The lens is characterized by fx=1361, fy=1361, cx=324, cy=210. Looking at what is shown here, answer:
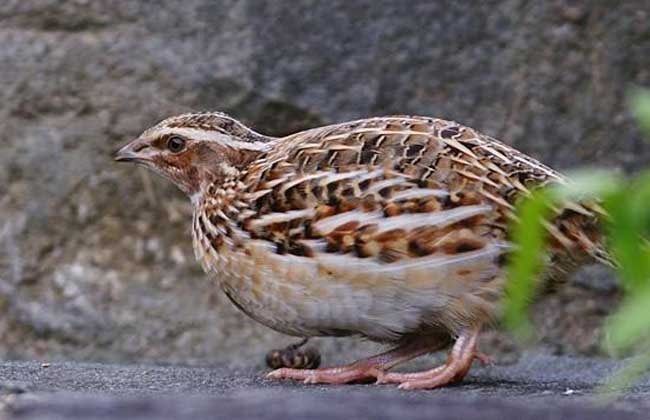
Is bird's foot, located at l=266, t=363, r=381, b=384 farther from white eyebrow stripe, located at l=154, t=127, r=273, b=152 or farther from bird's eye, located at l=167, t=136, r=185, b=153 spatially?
bird's eye, located at l=167, t=136, r=185, b=153

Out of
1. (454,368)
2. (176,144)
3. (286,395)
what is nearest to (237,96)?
(176,144)

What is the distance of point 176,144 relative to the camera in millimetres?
4914

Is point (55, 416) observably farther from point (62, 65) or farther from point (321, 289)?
point (62, 65)

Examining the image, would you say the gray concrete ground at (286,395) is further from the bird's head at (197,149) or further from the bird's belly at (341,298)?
the bird's head at (197,149)

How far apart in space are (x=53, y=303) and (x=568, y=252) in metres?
2.59

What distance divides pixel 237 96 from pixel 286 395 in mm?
2809

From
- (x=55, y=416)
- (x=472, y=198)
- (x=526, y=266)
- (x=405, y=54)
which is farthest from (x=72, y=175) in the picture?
(x=526, y=266)

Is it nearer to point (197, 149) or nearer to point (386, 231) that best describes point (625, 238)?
point (386, 231)

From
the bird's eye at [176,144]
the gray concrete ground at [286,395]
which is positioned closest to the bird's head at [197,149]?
the bird's eye at [176,144]

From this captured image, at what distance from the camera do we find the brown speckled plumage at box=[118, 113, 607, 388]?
414 centimetres

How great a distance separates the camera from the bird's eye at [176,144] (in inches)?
193

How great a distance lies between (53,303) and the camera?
19.3ft

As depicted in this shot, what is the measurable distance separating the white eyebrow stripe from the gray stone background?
0.89 metres

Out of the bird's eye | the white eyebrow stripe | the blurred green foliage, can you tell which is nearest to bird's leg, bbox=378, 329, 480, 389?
the white eyebrow stripe
